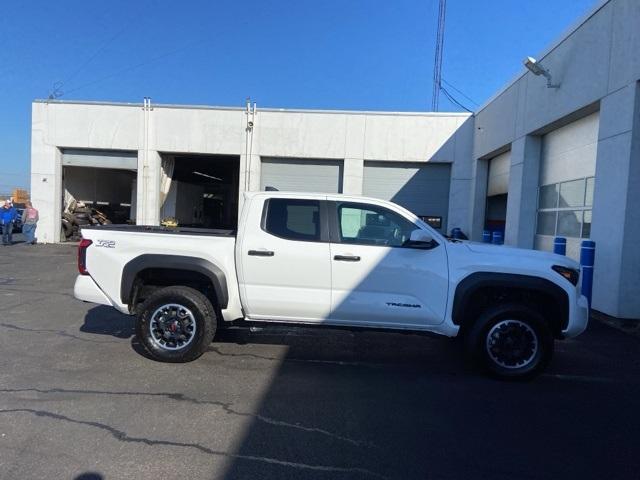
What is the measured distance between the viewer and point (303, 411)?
4059 mm

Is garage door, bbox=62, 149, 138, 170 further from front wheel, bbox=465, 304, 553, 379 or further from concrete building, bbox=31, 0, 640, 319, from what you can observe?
front wheel, bbox=465, 304, 553, 379

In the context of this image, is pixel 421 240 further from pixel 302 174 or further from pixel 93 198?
pixel 93 198

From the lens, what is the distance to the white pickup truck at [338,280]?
503 cm

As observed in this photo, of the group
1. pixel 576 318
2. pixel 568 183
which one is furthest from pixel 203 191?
pixel 576 318

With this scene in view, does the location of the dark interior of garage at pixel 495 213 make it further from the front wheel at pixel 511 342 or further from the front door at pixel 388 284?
the front door at pixel 388 284

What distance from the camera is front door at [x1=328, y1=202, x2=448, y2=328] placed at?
5.08 meters

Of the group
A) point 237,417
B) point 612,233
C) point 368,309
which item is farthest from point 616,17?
point 237,417

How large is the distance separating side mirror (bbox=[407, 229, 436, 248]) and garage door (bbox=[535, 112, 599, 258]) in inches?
241

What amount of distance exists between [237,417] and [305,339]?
8.38 feet

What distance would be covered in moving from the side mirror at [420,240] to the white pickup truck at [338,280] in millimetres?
12

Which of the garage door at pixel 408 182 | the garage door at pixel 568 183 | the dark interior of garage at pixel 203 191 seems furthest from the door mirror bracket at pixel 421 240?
the dark interior of garage at pixel 203 191

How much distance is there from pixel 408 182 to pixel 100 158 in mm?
12387

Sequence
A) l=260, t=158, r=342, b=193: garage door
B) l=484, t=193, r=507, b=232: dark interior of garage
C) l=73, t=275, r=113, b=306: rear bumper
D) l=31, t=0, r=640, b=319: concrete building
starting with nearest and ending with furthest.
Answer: l=73, t=275, r=113, b=306: rear bumper → l=31, t=0, r=640, b=319: concrete building → l=484, t=193, r=507, b=232: dark interior of garage → l=260, t=158, r=342, b=193: garage door

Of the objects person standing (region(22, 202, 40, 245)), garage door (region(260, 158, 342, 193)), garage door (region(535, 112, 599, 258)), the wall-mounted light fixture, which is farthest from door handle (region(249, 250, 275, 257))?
person standing (region(22, 202, 40, 245))
